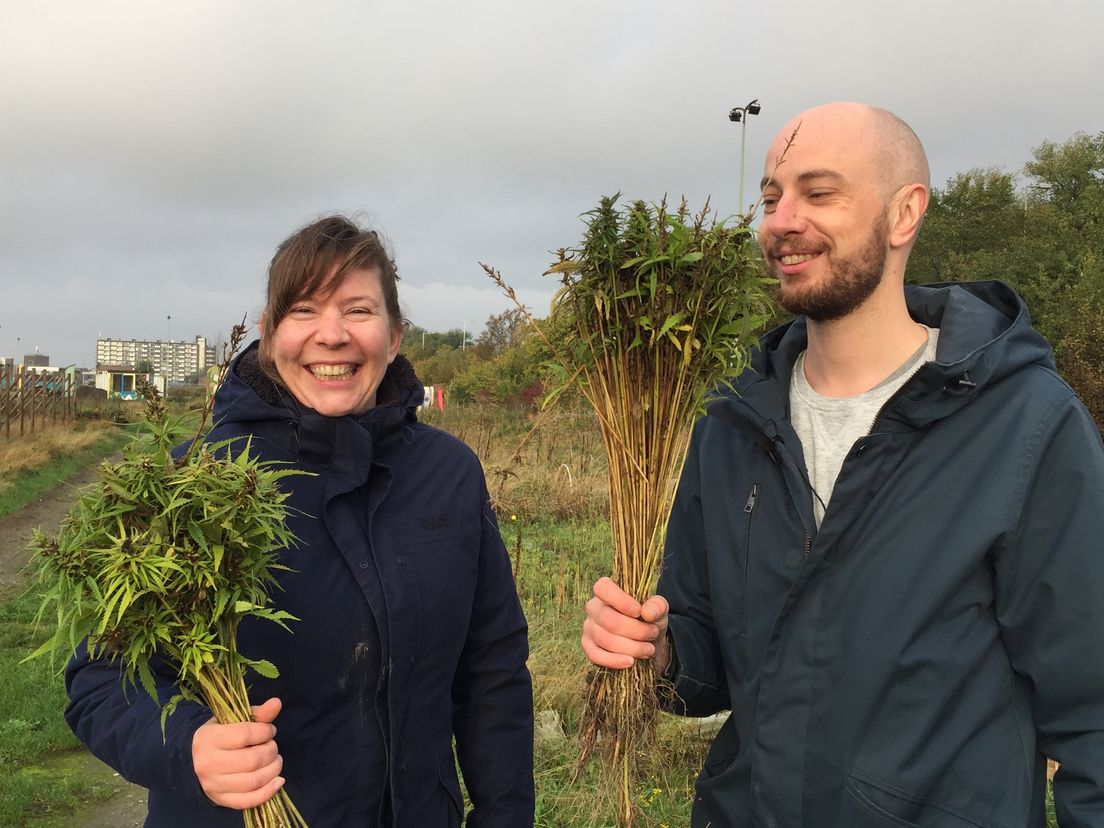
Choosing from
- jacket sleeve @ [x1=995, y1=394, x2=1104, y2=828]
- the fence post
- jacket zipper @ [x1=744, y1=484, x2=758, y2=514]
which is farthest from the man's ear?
the fence post

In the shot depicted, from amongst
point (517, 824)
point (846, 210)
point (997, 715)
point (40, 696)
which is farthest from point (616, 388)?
point (40, 696)

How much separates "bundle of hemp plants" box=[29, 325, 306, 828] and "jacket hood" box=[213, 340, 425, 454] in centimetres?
40

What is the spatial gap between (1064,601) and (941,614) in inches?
8.9

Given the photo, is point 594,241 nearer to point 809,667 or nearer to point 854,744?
point 809,667

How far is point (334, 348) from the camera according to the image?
204cm

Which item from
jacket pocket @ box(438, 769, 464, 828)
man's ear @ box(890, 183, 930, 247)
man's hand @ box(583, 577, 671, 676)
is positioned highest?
man's ear @ box(890, 183, 930, 247)

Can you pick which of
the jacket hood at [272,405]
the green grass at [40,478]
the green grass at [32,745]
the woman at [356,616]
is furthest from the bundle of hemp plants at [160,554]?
the green grass at [40,478]

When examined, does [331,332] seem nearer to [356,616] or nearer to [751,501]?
[356,616]

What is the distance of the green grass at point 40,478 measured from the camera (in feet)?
41.2

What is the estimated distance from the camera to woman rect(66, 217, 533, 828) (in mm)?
1714

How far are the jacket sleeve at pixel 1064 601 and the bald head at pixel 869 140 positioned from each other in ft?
2.19

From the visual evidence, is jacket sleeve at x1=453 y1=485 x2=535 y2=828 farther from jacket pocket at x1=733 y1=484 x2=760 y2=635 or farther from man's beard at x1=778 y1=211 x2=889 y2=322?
man's beard at x1=778 y1=211 x2=889 y2=322

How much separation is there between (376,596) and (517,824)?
2.59ft

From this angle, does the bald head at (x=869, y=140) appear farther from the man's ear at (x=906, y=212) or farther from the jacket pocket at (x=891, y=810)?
the jacket pocket at (x=891, y=810)
